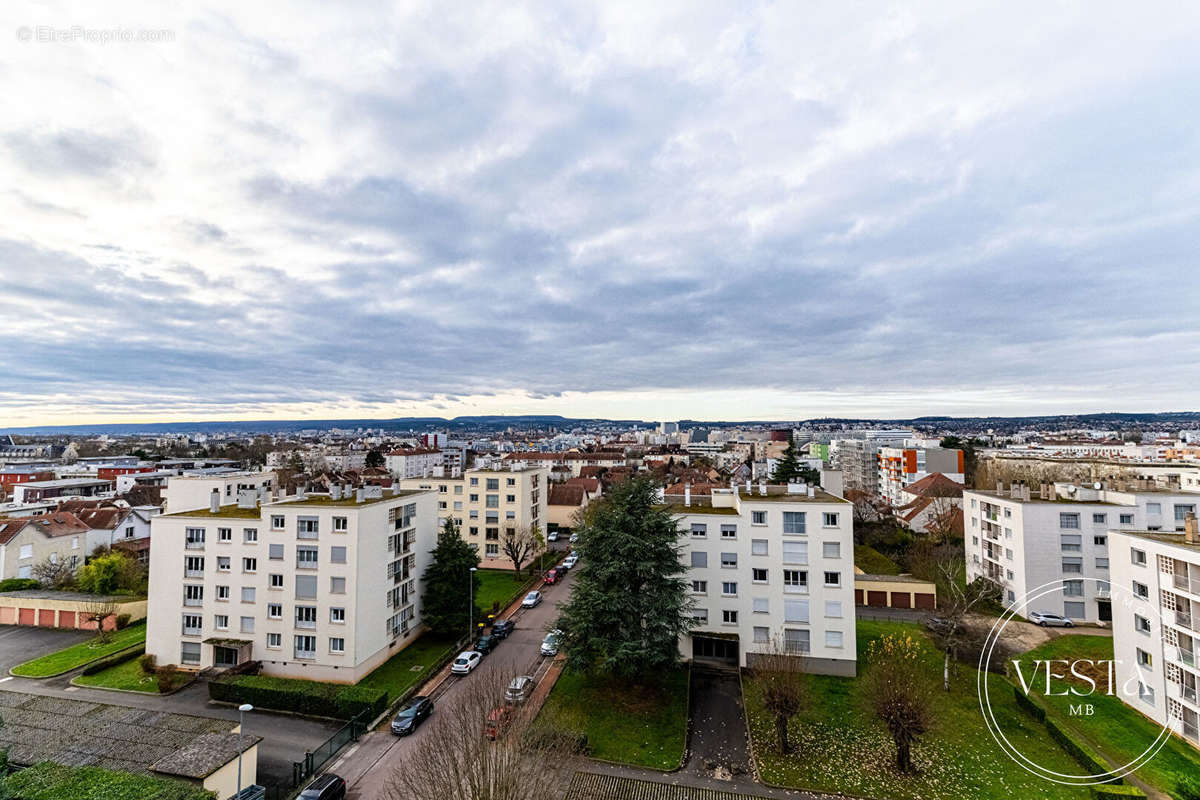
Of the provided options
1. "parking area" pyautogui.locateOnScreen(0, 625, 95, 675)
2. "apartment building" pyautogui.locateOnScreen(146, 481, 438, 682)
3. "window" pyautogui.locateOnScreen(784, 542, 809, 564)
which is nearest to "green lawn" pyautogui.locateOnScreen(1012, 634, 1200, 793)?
"window" pyautogui.locateOnScreen(784, 542, 809, 564)

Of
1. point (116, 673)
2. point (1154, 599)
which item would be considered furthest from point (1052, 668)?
point (116, 673)

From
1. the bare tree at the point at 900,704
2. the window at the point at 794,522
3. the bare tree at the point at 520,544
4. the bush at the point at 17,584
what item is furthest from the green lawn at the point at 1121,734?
the bush at the point at 17,584

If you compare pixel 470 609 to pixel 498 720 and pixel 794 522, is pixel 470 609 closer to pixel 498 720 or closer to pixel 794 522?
pixel 498 720

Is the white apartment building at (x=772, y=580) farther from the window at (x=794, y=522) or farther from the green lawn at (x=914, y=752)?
the green lawn at (x=914, y=752)

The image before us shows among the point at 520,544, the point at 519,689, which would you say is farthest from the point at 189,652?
the point at 520,544

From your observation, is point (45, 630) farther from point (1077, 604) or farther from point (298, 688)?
point (1077, 604)

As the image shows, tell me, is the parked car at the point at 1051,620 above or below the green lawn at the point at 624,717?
below
